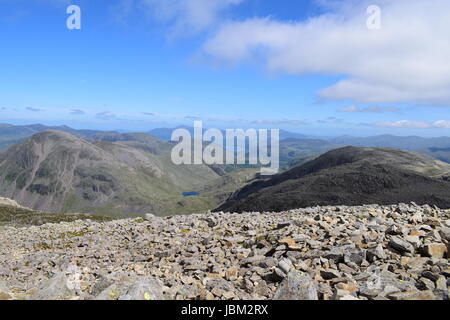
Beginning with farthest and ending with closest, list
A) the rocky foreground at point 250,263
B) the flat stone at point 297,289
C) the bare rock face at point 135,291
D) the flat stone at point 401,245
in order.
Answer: the flat stone at point 401,245 < the rocky foreground at point 250,263 < the flat stone at point 297,289 < the bare rock face at point 135,291

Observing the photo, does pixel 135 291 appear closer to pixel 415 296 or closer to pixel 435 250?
pixel 415 296

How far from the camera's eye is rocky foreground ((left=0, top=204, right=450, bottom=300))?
8.52 m

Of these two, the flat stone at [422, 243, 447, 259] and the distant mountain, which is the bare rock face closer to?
the flat stone at [422, 243, 447, 259]

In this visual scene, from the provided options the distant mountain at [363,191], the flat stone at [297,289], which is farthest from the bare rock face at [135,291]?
the distant mountain at [363,191]

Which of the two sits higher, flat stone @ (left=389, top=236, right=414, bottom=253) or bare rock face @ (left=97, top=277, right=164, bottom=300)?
flat stone @ (left=389, top=236, right=414, bottom=253)

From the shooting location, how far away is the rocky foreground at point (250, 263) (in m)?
8.52

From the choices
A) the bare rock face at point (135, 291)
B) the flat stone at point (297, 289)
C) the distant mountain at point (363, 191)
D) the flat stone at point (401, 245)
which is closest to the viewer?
the bare rock face at point (135, 291)

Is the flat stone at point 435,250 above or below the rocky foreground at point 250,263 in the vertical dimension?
above

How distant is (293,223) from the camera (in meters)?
16.5

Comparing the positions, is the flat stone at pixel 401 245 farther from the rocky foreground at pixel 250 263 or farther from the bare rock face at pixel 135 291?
the bare rock face at pixel 135 291

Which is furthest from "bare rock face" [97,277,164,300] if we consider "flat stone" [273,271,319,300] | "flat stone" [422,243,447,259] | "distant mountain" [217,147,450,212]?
"distant mountain" [217,147,450,212]

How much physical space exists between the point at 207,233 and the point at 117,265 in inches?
220
